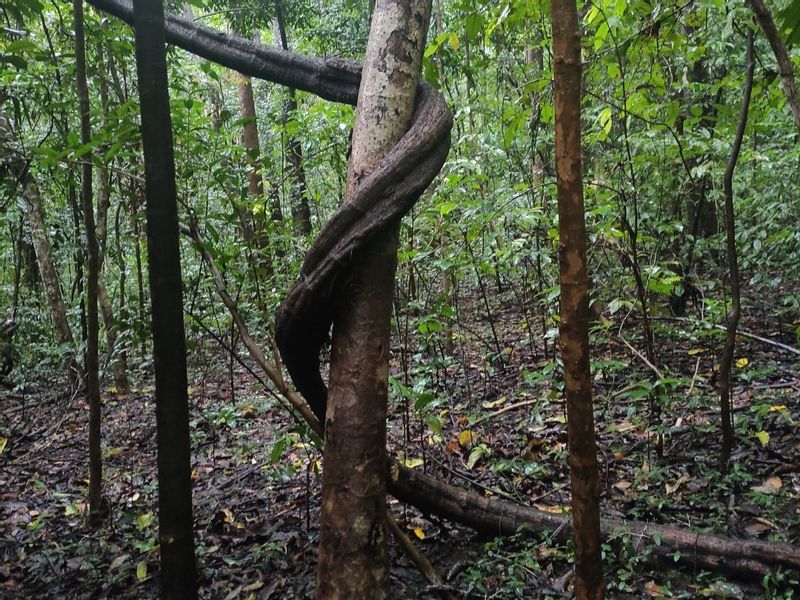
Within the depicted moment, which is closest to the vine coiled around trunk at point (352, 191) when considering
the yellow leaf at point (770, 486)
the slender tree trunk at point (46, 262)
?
the yellow leaf at point (770, 486)

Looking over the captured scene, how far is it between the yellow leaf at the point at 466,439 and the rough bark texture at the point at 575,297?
237 centimetres

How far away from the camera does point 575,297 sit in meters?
1.56

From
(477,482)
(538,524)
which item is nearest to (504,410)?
(477,482)

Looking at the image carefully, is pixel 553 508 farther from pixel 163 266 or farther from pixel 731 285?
pixel 163 266

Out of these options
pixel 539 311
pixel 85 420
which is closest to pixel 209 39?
pixel 539 311

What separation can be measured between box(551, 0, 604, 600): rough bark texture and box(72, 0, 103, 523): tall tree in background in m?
2.32

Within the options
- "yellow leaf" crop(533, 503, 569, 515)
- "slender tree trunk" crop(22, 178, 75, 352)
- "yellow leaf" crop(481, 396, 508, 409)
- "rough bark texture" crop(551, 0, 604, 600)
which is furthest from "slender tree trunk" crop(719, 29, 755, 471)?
"slender tree trunk" crop(22, 178, 75, 352)

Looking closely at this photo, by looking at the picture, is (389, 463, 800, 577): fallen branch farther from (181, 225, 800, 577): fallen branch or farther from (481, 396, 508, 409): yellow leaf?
(481, 396, 508, 409): yellow leaf

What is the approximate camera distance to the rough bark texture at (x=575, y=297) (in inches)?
60.7

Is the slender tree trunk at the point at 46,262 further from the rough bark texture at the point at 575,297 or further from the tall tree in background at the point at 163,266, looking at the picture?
the rough bark texture at the point at 575,297

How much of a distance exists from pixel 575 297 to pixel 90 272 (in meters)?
2.80

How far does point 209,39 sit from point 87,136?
152 cm

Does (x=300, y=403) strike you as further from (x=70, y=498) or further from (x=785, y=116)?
(x=785, y=116)

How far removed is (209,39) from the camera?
6.35ft
